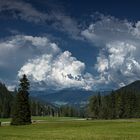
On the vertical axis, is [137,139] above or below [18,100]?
below

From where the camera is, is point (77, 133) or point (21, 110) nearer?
point (77, 133)

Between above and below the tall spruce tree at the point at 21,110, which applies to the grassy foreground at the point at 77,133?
below

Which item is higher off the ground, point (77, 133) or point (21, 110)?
point (21, 110)

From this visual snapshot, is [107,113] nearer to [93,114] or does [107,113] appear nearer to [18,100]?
[93,114]

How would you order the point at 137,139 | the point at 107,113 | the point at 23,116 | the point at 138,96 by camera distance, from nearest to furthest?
the point at 137,139
the point at 23,116
the point at 107,113
the point at 138,96

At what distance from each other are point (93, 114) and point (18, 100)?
83195 millimetres

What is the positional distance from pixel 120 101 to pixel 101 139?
458 feet

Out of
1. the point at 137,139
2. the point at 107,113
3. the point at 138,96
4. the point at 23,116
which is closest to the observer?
the point at 137,139

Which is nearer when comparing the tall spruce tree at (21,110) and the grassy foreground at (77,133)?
the grassy foreground at (77,133)

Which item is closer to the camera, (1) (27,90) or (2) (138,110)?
(1) (27,90)

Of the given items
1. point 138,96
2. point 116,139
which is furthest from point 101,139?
point 138,96

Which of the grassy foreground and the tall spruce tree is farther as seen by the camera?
the tall spruce tree

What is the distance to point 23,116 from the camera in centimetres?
11231

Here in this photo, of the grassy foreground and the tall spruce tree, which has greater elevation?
the tall spruce tree
